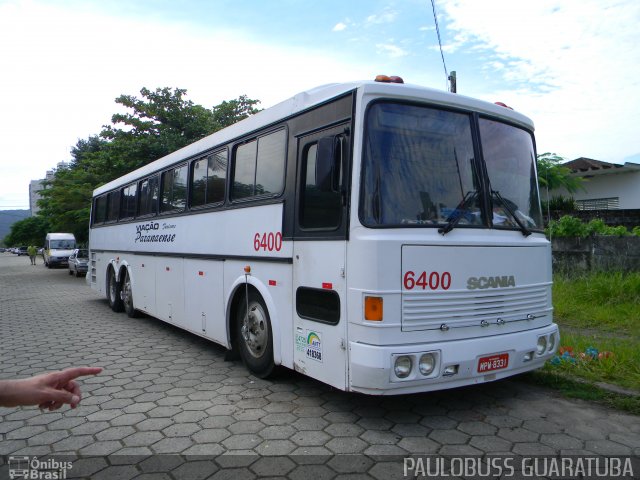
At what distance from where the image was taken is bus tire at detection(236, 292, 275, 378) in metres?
5.32

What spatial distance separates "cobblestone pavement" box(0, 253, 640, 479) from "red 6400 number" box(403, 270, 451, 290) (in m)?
1.18

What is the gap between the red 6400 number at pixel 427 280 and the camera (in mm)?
3900

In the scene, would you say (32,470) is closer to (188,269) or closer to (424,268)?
(424,268)

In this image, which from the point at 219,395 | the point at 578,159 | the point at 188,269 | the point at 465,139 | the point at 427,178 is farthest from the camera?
the point at 578,159

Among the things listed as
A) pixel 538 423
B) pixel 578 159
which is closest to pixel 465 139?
pixel 538 423

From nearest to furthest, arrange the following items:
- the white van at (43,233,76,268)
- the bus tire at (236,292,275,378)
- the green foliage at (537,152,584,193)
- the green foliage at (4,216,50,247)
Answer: the bus tire at (236,292,275,378), the green foliage at (537,152,584,193), the white van at (43,233,76,268), the green foliage at (4,216,50,247)

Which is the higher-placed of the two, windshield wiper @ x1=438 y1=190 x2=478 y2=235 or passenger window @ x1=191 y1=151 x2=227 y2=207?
passenger window @ x1=191 y1=151 x2=227 y2=207

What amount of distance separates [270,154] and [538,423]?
3.63 meters

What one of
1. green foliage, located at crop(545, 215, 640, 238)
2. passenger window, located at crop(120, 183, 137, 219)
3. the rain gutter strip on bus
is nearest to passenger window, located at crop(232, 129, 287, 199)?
the rain gutter strip on bus

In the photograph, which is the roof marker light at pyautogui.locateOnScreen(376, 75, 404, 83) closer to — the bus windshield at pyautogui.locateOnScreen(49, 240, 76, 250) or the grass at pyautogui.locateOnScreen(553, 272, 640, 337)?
the grass at pyautogui.locateOnScreen(553, 272, 640, 337)

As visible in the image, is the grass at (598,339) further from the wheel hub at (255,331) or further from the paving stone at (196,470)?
the paving stone at (196,470)

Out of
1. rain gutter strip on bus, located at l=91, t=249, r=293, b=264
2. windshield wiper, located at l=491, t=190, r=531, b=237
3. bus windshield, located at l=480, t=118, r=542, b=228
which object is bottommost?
rain gutter strip on bus, located at l=91, t=249, r=293, b=264

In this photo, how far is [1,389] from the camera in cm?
181

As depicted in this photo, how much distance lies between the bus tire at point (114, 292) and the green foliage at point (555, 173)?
11463 millimetres
